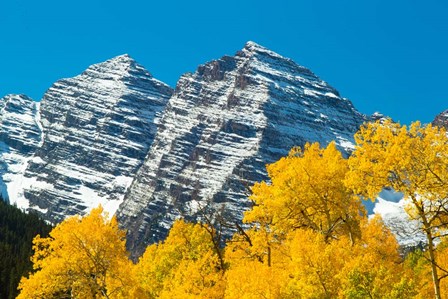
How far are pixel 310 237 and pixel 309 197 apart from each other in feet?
7.32

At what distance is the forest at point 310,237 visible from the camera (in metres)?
21.5

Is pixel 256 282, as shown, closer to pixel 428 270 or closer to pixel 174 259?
pixel 428 270

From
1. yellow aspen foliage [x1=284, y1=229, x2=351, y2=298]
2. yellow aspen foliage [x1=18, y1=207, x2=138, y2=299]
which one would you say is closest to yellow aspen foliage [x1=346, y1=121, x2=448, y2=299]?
yellow aspen foliage [x1=284, y1=229, x2=351, y2=298]

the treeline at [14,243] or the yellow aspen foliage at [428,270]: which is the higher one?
the treeline at [14,243]

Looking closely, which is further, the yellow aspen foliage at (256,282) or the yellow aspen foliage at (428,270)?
the yellow aspen foliage at (428,270)

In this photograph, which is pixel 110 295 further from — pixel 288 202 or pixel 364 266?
pixel 364 266

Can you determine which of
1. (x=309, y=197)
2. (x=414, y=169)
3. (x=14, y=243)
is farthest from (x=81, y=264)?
(x=14, y=243)

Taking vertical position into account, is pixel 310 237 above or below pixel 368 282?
above

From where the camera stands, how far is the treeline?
89.8 metres

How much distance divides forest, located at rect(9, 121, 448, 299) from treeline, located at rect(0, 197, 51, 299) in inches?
2137

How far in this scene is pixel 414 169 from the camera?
2136 cm

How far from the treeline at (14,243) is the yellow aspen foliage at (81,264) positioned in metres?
53.5

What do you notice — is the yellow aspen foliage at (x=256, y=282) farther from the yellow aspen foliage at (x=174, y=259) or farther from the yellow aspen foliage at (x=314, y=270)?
the yellow aspen foliage at (x=174, y=259)

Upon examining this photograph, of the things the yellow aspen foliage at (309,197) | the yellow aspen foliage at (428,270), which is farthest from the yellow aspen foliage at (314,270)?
the yellow aspen foliage at (428,270)
